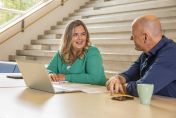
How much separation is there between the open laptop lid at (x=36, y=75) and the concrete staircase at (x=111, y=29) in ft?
7.42

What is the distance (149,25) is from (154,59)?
19 cm

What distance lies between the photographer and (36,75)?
156cm

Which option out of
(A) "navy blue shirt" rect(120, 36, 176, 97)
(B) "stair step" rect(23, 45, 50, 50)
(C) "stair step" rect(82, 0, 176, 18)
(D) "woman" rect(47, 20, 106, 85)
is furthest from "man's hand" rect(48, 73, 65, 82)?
(B) "stair step" rect(23, 45, 50, 50)

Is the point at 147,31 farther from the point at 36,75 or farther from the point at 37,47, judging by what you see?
the point at 37,47

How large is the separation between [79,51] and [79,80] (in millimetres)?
396

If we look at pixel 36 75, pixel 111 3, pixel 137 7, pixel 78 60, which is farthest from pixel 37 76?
pixel 111 3

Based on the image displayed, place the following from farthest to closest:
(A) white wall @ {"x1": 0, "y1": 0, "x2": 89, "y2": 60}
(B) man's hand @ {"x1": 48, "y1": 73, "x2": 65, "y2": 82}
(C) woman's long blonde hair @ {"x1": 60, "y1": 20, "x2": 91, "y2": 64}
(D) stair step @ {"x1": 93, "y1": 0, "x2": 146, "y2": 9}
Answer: (A) white wall @ {"x1": 0, "y1": 0, "x2": 89, "y2": 60} < (D) stair step @ {"x1": 93, "y1": 0, "x2": 146, "y2": 9} < (C) woman's long blonde hair @ {"x1": 60, "y1": 20, "x2": 91, "y2": 64} < (B) man's hand @ {"x1": 48, "y1": 73, "x2": 65, "y2": 82}

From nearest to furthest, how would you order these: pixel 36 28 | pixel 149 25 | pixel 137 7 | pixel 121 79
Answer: pixel 149 25 → pixel 121 79 → pixel 137 7 → pixel 36 28

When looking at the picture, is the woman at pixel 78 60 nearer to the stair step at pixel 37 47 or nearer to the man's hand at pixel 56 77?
the man's hand at pixel 56 77

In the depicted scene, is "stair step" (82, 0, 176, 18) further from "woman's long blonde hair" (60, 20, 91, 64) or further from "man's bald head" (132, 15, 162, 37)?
"man's bald head" (132, 15, 162, 37)

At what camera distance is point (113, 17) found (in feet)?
16.6

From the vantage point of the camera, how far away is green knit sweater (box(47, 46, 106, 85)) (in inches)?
83.2

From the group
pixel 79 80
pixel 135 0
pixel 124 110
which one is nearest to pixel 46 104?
pixel 124 110

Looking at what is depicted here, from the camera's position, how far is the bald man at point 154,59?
147 centimetres
